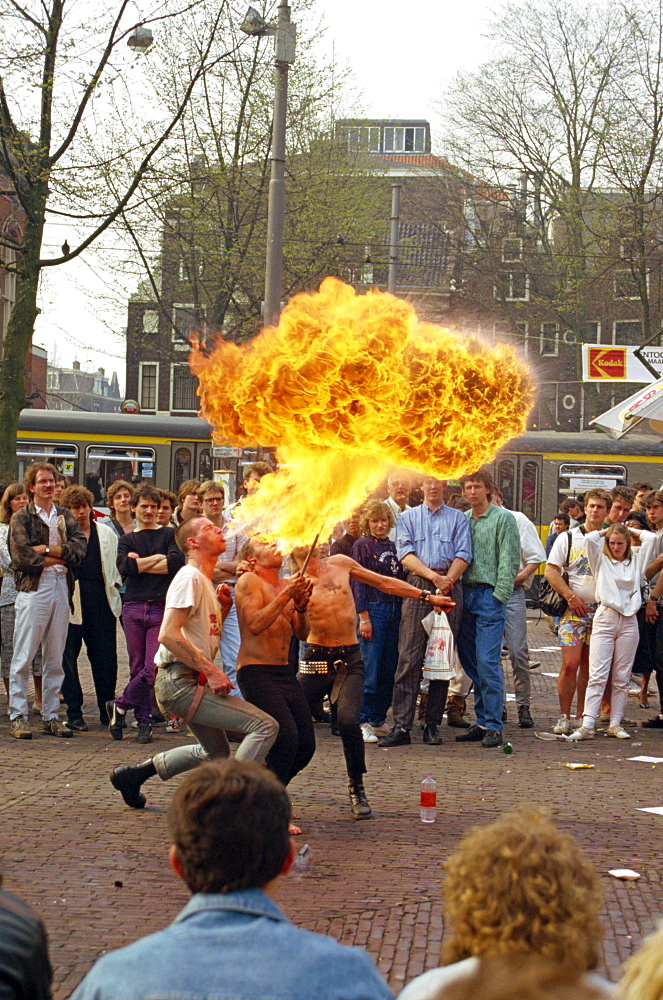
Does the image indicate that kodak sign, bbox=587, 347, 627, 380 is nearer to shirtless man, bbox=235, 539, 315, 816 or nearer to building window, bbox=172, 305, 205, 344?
building window, bbox=172, 305, 205, 344

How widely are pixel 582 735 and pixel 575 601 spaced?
1221mm

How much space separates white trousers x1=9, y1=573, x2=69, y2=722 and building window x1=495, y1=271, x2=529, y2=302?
111 ft

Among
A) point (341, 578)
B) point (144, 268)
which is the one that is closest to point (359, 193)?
point (144, 268)

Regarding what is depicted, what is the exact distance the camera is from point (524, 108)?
1507 inches

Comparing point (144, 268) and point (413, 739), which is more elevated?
point (144, 268)

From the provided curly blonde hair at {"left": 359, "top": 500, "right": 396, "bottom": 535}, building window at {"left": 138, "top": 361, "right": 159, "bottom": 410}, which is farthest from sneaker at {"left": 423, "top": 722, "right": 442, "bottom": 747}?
building window at {"left": 138, "top": 361, "right": 159, "bottom": 410}

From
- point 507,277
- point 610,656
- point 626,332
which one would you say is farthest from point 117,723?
point 626,332

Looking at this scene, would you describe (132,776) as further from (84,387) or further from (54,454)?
(84,387)

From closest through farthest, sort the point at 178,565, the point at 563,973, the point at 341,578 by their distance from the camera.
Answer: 1. the point at 563,973
2. the point at 341,578
3. the point at 178,565

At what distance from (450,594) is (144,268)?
2202 cm

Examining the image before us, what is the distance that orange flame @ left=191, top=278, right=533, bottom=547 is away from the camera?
296 inches

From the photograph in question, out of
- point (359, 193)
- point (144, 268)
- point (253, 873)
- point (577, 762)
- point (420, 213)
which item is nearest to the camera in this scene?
point (253, 873)

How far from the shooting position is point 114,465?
82.4 ft

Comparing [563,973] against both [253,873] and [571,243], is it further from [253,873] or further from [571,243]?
[571,243]
